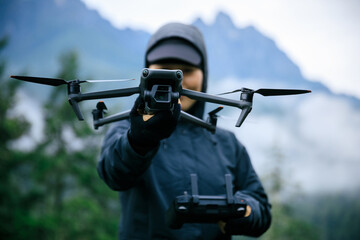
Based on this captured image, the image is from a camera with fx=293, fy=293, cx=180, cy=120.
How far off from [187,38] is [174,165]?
1050 mm

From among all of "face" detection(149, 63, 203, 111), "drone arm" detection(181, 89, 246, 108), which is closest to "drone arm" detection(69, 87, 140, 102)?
"drone arm" detection(181, 89, 246, 108)

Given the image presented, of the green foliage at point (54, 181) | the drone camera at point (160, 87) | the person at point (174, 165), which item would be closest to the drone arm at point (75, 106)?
the person at point (174, 165)

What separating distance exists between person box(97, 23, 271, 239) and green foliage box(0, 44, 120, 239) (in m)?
14.2

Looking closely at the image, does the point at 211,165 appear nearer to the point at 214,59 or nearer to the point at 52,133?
the point at 52,133

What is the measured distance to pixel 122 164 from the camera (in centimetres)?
172

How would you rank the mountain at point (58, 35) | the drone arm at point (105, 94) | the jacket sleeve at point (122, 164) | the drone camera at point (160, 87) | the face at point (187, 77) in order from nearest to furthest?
the drone camera at point (160, 87) < the drone arm at point (105, 94) < the jacket sleeve at point (122, 164) < the face at point (187, 77) < the mountain at point (58, 35)

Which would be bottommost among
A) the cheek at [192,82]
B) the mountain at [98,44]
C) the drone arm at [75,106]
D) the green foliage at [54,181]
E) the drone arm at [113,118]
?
the green foliage at [54,181]

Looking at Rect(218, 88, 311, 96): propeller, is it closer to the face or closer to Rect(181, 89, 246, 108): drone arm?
Rect(181, 89, 246, 108): drone arm

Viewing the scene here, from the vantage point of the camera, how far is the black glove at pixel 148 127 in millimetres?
1396

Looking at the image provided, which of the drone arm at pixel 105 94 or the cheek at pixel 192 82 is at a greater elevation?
the cheek at pixel 192 82

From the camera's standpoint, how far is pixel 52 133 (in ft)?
55.1

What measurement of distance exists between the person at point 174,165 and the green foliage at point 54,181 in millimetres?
14233

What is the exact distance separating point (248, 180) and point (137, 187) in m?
0.89

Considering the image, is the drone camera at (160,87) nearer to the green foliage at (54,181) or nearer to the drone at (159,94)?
the drone at (159,94)
